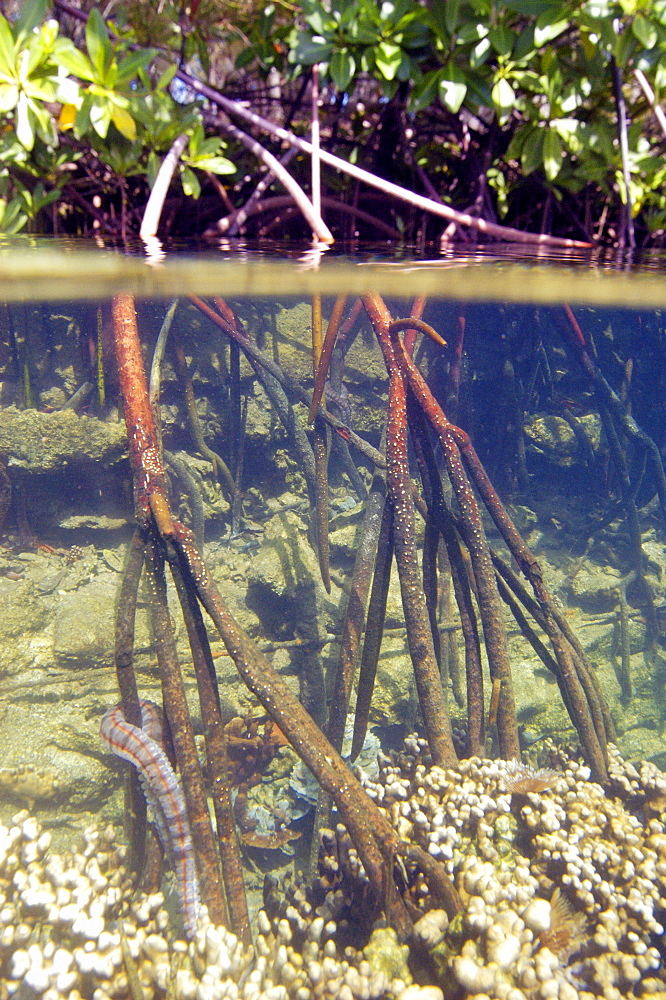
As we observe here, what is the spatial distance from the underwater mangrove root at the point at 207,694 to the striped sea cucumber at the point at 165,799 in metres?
0.05

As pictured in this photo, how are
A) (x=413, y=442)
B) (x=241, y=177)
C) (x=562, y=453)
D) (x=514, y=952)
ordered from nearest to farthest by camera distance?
(x=514, y=952), (x=413, y=442), (x=562, y=453), (x=241, y=177)

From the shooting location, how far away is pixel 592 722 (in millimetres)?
3168

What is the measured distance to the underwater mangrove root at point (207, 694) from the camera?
232cm

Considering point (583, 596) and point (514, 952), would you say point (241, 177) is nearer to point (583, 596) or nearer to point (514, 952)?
point (583, 596)

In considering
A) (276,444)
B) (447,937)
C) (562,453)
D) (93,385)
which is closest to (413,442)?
(276,444)

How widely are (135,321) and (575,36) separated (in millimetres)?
4993

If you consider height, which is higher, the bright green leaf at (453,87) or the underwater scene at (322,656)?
the bright green leaf at (453,87)

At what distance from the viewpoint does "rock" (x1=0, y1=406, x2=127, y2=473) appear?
11.1ft

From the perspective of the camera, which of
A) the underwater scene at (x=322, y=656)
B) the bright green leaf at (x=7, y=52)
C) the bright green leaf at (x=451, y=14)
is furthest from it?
the bright green leaf at (x=451, y=14)

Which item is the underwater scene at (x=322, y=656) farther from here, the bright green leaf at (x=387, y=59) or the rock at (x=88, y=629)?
the bright green leaf at (x=387, y=59)

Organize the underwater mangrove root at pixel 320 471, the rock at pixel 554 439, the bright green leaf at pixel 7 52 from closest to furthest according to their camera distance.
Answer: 1. the underwater mangrove root at pixel 320 471
2. the bright green leaf at pixel 7 52
3. the rock at pixel 554 439

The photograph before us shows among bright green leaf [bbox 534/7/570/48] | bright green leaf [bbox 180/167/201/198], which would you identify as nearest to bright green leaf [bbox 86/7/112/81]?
bright green leaf [bbox 180/167/201/198]

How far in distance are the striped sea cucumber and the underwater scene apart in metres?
0.01

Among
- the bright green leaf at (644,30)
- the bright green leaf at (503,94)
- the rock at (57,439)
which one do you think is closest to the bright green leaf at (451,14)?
the bright green leaf at (503,94)
